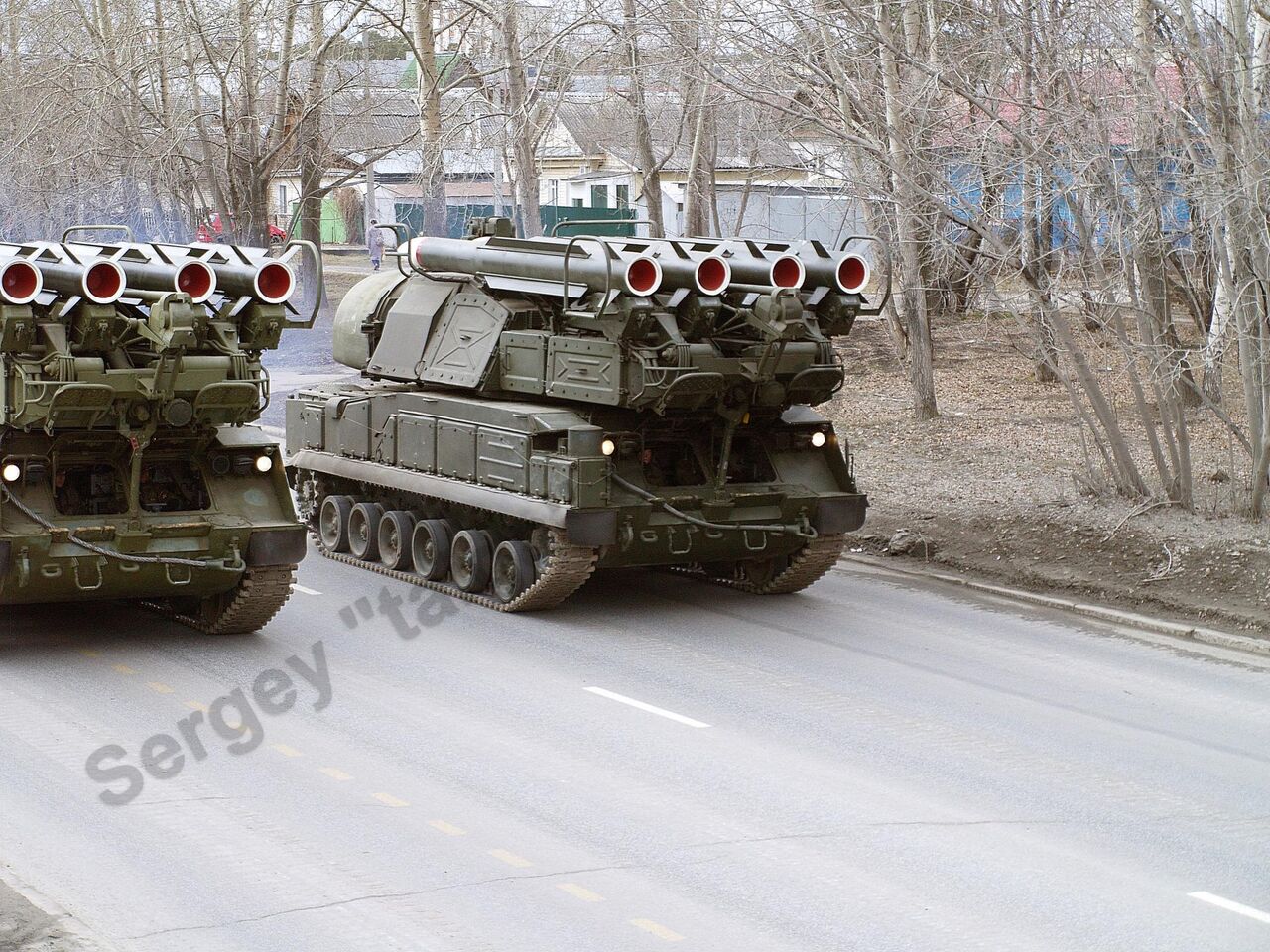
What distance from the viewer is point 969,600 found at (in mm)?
15094

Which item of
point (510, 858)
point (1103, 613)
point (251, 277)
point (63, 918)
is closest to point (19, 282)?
point (251, 277)

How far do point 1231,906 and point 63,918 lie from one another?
502cm

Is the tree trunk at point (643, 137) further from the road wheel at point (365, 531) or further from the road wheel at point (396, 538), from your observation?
the road wheel at point (396, 538)

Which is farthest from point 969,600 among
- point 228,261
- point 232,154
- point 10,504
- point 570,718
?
point 232,154

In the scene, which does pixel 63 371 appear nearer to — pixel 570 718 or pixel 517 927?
pixel 570 718

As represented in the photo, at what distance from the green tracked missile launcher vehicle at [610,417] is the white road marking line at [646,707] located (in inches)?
80.2

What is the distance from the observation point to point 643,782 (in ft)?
32.1

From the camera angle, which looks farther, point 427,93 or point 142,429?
point 427,93

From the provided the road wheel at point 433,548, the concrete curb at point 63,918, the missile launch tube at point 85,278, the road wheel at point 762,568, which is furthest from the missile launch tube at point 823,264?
the concrete curb at point 63,918

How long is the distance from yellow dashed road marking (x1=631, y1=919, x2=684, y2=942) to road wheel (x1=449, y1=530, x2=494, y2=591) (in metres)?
7.15

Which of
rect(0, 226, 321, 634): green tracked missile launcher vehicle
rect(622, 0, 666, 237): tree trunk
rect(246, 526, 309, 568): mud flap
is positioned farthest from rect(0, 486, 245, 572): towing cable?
rect(622, 0, 666, 237): tree trunk

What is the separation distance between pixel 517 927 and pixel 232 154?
24.7m

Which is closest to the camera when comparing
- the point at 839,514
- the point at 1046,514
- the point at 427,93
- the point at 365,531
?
the point at 839,514

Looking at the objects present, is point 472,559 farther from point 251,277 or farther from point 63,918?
point 63,918
